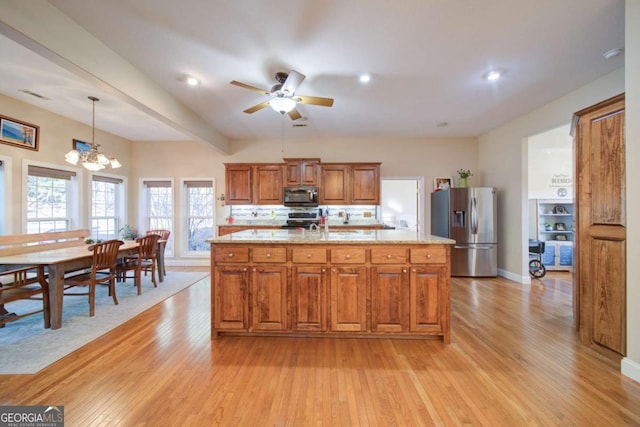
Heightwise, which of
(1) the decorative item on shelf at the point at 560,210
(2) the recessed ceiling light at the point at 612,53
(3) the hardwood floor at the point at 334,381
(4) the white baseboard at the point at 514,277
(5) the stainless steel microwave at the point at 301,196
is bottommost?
(3) the hardwood floor at the point at 334,381

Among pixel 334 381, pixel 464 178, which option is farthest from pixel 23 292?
pixel 464 178

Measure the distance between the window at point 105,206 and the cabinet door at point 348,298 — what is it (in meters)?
5.18

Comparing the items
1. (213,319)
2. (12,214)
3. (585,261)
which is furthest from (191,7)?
(12,214)

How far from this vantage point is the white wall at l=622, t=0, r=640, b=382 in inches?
73.8

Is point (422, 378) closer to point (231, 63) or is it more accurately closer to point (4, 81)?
point (231, 63)

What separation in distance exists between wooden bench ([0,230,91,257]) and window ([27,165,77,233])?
16.0 inches

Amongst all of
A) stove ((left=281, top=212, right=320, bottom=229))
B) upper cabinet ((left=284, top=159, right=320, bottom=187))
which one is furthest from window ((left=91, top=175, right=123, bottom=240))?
upper cabinet ((left=284, top=159, right=320, bottom=187))

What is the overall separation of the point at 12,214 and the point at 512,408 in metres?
6.25

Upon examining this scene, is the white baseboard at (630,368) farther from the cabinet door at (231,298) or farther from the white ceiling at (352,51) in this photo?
the cabinet door at (231,298)

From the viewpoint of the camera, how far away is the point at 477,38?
7.97 feet

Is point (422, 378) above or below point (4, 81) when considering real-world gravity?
below

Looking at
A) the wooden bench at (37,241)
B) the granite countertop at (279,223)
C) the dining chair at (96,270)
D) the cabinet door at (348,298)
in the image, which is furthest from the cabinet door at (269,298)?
the wooden bench at (37,241)

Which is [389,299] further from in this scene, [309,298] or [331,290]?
[309,298]

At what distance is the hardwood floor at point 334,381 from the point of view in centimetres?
159
